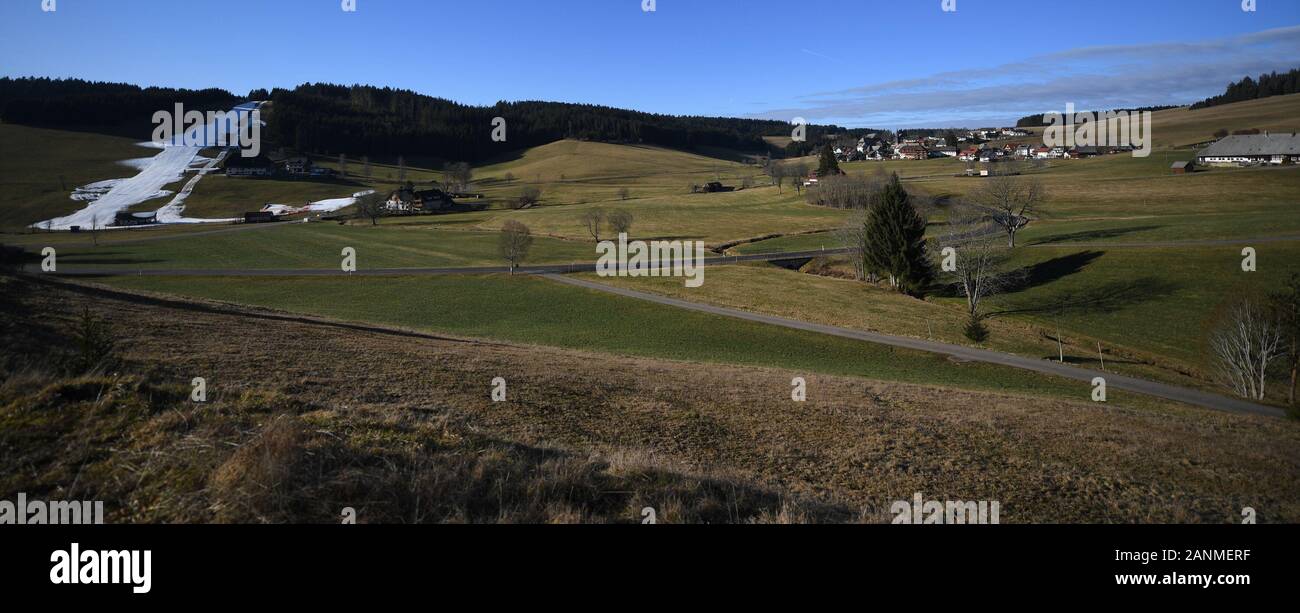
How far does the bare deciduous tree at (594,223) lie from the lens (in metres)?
89.0

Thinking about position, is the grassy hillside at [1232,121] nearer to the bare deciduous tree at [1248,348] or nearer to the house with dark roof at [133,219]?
the bare deciduous tree at [1248,348]

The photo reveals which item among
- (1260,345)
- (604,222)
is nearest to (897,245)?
(1260,345)

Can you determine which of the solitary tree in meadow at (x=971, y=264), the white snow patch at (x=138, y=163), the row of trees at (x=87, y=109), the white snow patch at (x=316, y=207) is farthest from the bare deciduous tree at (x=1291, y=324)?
the row of trees at (x=87, y=109)

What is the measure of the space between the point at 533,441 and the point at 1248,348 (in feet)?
128

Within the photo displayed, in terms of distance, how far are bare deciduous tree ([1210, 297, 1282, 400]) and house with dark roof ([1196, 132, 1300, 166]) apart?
10232cm

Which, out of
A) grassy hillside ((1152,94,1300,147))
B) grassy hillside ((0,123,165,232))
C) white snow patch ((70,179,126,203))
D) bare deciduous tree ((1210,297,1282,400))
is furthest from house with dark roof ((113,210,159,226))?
grassy hillside ((1152,94,1300,147))

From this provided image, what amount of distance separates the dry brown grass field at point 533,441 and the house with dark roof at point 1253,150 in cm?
12133

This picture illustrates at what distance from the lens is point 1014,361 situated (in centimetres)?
3609

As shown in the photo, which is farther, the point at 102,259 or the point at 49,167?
the point at 49,167

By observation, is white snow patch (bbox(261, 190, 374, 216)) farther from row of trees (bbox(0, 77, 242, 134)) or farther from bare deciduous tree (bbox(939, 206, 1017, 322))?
bare deciduous tree (bbox(939, 206, 1017, 322))

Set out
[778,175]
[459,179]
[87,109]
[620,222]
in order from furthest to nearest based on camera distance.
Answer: [87,109] → [459,179] → [778,175] → [620,222]

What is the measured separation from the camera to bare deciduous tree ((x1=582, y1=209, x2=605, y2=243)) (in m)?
89.0

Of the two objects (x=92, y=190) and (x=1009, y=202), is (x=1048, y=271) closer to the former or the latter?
(x=1009, y=202)
